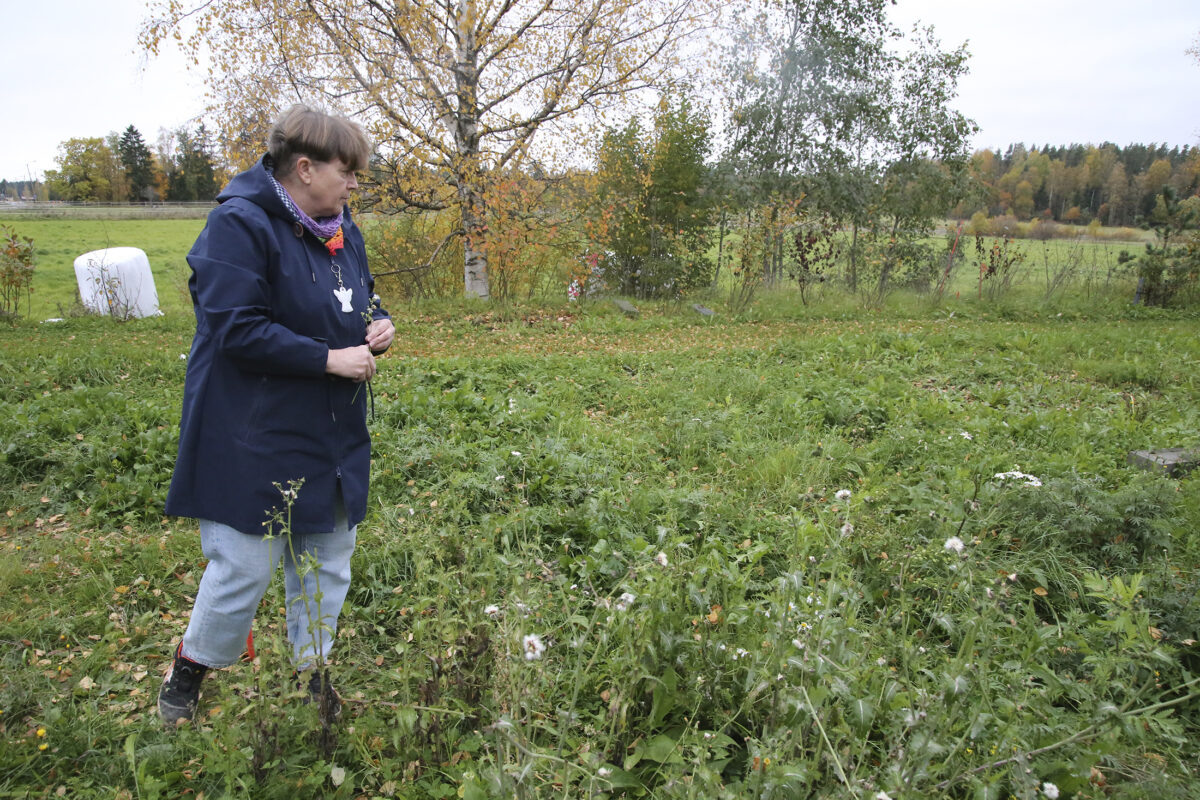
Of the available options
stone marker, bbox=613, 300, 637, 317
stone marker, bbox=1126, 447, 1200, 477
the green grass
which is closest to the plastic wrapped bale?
the green grass

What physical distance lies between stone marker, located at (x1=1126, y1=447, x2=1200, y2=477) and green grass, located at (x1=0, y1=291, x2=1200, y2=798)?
201 mm

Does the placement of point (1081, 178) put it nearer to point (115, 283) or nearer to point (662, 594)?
point (115, 283)

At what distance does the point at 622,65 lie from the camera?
11.0 metres

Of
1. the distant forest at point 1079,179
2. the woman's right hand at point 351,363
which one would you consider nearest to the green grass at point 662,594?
the woman's right hand at point 351,363

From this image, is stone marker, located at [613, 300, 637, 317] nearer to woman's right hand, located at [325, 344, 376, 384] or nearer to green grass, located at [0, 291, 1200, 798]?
green grass, located at [0, 291, 1200, 798]

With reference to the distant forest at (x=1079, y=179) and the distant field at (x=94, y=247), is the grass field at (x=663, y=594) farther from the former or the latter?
the distant forest at (x=1079, y=179)

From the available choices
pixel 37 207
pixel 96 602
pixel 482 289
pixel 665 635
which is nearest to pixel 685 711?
pixel 665 635

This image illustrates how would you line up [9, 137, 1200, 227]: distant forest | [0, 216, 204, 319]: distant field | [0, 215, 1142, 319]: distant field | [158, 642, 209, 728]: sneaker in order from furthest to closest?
[9, 137, 1200, 227]: distant forest < [0, 216, 204, 319]: distant field < [0, 215, 1142, 319]: distant field < [158, 642, 209, 728]: sneaker

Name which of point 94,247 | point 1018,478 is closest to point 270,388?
point 1018,478

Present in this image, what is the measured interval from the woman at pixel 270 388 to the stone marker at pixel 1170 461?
425cm

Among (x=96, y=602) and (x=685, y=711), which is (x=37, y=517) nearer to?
(x=96, y=602)

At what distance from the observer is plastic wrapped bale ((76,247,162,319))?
10211mm

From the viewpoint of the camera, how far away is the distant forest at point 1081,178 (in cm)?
2622

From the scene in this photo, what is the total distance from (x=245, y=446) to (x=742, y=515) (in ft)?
7.78
